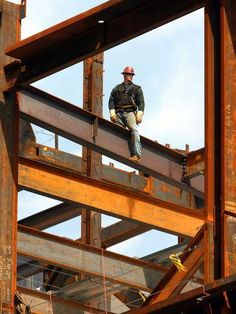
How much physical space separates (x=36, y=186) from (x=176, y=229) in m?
3.21

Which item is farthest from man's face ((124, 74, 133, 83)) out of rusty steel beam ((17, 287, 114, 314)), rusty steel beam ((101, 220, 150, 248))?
rusty steel beam ((101, 220, 150, 248))

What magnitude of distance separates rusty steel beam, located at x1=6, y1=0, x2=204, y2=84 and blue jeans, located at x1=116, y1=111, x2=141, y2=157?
10.7ft

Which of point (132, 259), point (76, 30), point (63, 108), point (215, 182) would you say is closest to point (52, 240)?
point (132, 259)

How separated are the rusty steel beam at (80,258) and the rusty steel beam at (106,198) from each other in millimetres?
1224

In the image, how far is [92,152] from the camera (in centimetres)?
4078

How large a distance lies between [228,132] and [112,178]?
14606 millimetres

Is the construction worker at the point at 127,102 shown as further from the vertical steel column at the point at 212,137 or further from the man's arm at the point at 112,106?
the vertical steel column at the point at 212,137

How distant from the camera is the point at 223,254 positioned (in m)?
24.5

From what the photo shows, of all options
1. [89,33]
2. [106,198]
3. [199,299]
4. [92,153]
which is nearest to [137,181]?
[92,153]

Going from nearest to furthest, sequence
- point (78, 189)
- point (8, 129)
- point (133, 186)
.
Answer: point (8, 129)
point (78, 189)
point (133, 186)

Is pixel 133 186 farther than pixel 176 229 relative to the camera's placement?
Yes

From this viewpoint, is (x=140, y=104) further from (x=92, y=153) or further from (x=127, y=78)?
(x=92, y=153)

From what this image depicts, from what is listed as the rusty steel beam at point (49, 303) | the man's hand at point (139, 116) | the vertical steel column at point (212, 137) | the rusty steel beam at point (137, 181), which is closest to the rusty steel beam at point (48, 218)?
the rusty steel beam at point (137, 181)

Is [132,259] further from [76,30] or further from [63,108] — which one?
[76,30]
